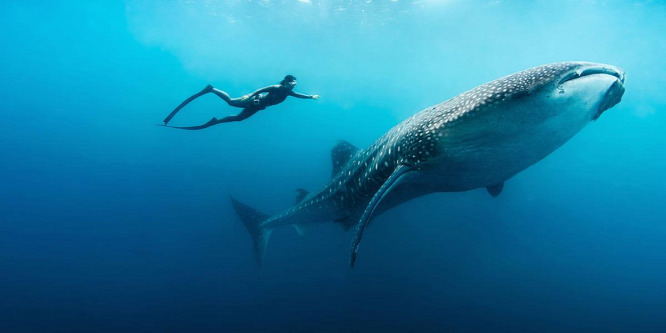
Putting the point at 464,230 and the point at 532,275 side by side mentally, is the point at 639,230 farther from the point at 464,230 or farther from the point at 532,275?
the point at 464,230

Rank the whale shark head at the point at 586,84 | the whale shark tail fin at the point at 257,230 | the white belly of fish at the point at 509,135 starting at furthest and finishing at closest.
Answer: the whale shark tail fin at the point at 257,230
the white belly of fish at the point at 509,135
the whale shark head at the point at 586,84

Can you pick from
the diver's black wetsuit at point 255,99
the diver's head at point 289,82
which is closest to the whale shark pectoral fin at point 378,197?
the diver's black wetsuit at point 255,99

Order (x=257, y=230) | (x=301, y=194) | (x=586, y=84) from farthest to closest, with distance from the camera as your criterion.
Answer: (x=257, y=230) < (x=301, y=194) < (x=586, y=84)

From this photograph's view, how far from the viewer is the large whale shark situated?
121 inches

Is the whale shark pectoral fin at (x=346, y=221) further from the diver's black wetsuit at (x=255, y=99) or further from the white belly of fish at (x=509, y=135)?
the diver's black wetsuit at (x=255, y=99)

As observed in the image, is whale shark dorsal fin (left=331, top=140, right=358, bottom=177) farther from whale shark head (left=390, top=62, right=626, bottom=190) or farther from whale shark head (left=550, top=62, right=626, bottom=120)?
whale shark head (left=550, top=62, right=626, bottom=120)

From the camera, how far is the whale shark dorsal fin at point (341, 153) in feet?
24.8

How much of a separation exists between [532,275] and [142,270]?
2816cm

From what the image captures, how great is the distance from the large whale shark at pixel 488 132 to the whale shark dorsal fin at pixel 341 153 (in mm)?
1591

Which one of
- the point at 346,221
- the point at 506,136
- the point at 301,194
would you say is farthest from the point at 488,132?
the point at 301,194

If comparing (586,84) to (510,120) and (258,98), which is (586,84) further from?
(258,98)

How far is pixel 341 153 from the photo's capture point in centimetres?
762

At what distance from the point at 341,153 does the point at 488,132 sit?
4.33 meters

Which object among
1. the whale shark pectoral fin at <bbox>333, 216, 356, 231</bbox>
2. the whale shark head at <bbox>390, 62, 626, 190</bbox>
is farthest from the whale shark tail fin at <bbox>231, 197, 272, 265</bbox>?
the whale shark head at <bbox>390, 62, 626, 190</bbox>
